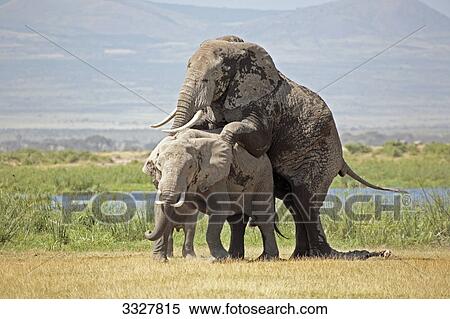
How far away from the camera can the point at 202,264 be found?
1380 centimetres

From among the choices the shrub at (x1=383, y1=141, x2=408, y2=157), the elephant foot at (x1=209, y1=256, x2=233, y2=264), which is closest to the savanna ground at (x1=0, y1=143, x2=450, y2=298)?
the elephant foot at (x1=209, y1=256, x2=233, y2=264)

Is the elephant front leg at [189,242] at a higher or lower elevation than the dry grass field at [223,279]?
lower

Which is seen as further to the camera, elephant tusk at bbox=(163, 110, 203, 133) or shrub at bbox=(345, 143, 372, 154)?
shrub at bbox=(345, 143, 372, 154)

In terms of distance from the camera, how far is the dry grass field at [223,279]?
12383 millimetres

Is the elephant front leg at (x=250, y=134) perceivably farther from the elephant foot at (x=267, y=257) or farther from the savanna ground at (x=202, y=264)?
the savanna ground at (x=202, y=264)

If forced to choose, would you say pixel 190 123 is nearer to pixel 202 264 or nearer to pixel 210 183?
pixel 210 183

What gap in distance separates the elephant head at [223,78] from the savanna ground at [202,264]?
1.98 metres

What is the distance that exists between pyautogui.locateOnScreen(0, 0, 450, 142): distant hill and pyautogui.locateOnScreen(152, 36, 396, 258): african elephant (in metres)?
70.6

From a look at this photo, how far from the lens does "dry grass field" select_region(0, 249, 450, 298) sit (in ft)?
40.6

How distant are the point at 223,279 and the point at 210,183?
174 centimetres

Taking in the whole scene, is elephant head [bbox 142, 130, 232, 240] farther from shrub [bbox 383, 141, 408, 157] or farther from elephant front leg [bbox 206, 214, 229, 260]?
shrub [bbox 383, 141, 408, 157]

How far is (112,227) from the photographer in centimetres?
1877
